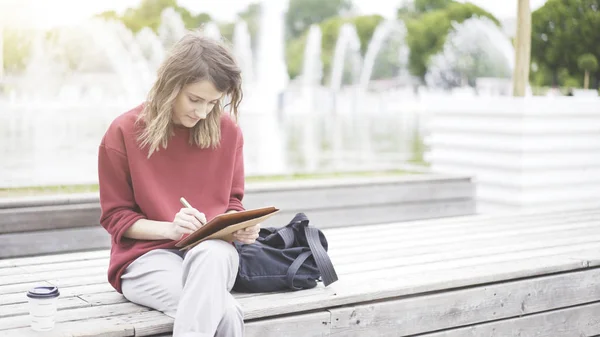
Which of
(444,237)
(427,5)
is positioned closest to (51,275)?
(444,237)

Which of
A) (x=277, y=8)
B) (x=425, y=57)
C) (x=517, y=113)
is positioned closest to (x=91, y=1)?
(x=277, y=8)

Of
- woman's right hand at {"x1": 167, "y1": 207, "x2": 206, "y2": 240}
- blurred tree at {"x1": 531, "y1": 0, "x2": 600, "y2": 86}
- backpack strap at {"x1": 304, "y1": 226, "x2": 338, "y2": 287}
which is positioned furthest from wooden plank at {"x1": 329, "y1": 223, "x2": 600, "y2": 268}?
blurred tree at {"x1": 531, "y1": 0, "x2": 600, "y2": 86}

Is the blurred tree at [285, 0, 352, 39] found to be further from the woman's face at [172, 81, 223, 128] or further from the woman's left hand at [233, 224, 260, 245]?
the woman's left hand at [233, 224, 260, 245]

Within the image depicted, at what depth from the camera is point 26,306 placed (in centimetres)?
313

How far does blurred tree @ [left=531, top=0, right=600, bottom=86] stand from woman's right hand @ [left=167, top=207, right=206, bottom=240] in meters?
8.60

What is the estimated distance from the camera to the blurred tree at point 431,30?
57.3m

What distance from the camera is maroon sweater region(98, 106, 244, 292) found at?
3.16 meters

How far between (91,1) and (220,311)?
1879 cm

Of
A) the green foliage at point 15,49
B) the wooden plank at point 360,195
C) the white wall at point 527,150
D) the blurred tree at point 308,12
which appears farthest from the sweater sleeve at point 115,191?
the blurred tree at point 308,12

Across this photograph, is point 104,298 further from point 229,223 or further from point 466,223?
point 466,223

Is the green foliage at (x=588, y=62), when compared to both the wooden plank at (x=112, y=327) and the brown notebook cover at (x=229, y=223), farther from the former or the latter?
the wooden plank at (x=112, y=327)

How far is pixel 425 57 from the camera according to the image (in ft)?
188

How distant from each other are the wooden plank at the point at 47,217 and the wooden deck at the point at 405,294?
348mm

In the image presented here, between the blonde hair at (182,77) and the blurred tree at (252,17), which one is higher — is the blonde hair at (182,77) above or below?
below
